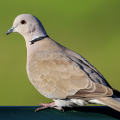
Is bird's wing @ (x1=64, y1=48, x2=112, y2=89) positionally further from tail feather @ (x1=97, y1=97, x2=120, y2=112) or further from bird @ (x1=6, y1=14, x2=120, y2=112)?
tail feather @ (x1=97, y1=97, x2=120, y2=112)

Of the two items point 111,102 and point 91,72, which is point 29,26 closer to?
point 91,72

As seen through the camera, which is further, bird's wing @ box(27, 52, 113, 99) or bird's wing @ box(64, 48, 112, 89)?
bird's wing @ box(64, 48, 112, 89)

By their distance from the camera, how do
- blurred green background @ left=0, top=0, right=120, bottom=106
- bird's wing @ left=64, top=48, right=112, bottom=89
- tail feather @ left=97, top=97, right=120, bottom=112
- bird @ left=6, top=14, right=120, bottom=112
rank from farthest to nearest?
blurred green background @ left=0, top=0, right=120, bottom=106
bird's wing @ left=64, top=48, right=112, bottom=89
bird @ left=6, top=14, right=120, bottom=112
tail feather @ left=97, top=97, right=120, bottom=112

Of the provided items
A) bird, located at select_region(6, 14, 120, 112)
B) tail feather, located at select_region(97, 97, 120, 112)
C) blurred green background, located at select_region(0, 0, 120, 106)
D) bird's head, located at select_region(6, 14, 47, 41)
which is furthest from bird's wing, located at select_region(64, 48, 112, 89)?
blurred green background, located at select_region(0, 0, 120, 106)

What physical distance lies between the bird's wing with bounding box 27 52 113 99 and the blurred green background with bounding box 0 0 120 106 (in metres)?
3.41

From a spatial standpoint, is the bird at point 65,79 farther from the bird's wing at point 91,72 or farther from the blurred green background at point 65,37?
the blurred green background at point 65,37

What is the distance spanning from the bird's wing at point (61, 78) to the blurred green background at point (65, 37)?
3411 millimetres

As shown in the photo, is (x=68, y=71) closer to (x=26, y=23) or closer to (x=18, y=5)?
(x=26, y=23)

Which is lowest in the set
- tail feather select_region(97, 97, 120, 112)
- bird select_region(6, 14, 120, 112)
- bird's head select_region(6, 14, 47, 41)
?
tail feather select_region(97, 97, 120, 112)

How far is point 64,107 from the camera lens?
4102 millimetres

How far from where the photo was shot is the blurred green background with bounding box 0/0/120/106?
7.98 m

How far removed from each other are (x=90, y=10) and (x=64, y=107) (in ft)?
28.2

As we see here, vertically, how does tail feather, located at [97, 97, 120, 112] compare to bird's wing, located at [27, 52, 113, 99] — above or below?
below

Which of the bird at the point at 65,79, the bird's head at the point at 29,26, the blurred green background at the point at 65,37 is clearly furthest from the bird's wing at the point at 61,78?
the blurred green background at the point at 65,37
